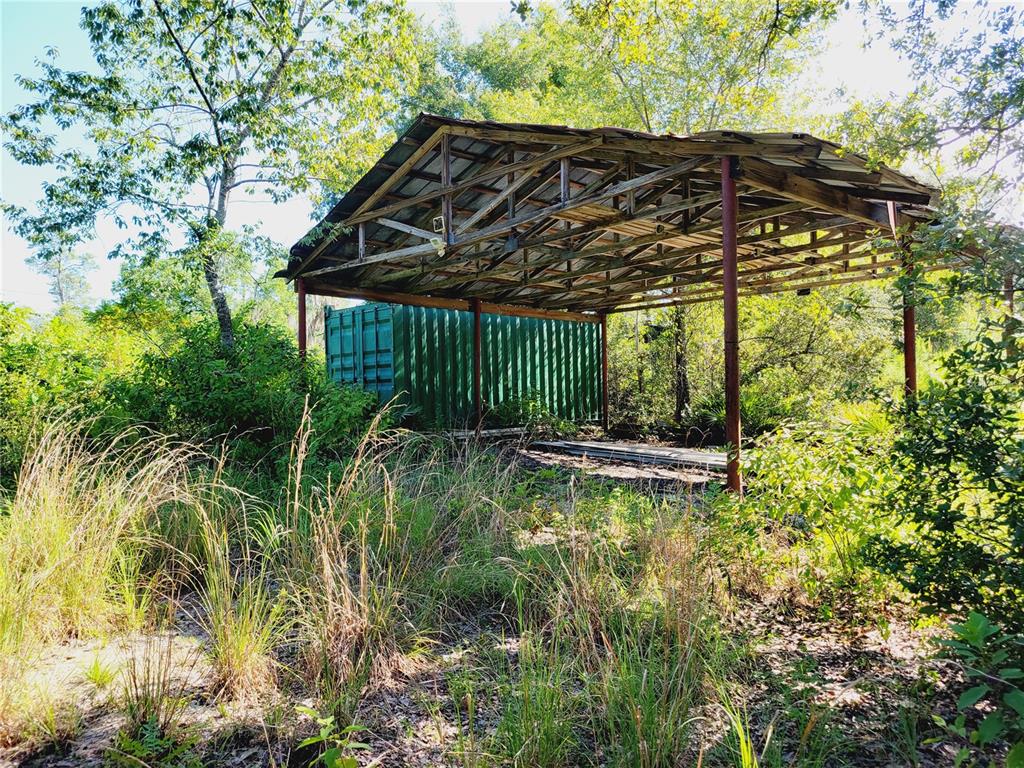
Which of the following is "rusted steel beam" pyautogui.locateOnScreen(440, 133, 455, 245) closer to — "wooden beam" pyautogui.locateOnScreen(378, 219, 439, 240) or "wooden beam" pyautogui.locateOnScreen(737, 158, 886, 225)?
"wooden beam" pyautogui.locateOnScreen(378, 219, 439, 240)

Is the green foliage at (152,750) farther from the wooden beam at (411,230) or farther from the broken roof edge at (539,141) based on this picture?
the wooden beam at (411,230)

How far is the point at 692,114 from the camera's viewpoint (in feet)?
51.7

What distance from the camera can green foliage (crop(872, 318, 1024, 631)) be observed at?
2.19m

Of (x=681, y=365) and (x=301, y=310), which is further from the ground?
(x=301, y=310)

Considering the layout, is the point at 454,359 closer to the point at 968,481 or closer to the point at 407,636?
the point at 407,636

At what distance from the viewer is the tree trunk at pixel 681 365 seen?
41.8 feet

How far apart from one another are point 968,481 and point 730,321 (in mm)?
2651

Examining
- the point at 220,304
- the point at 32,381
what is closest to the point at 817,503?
the point at 32,381

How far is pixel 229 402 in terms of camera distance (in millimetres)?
6316

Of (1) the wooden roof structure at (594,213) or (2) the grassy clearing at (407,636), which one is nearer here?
(2) the grassy clearing at (407,636)

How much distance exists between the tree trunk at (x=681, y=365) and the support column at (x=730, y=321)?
317 inches

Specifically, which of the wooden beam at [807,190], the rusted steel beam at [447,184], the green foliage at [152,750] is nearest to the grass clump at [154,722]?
the green foliage at [152,750]

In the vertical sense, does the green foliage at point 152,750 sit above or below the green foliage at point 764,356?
below

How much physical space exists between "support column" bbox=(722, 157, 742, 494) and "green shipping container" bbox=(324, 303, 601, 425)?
6216 mm
